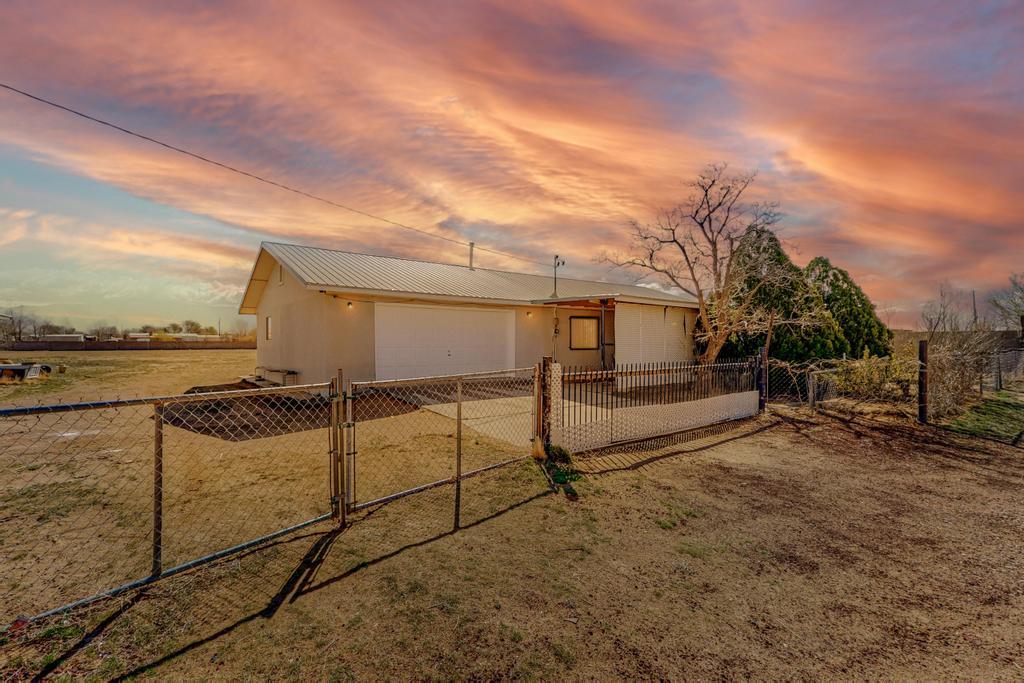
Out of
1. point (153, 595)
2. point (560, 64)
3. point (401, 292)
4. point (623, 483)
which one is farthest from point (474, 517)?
point (401, 292)

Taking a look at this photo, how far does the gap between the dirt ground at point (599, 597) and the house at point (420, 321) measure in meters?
9.07

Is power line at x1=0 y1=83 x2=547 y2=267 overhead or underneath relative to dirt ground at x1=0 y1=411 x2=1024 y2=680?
overhead

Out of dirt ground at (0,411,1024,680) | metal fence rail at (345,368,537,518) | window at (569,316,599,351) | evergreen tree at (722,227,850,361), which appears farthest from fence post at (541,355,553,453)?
window at (569,316,599,351)

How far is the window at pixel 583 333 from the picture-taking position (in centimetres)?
1855

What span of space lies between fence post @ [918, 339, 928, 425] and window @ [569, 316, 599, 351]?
34.2 feet

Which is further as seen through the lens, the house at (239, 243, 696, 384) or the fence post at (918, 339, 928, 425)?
the house at (239, 243, 696, 384)

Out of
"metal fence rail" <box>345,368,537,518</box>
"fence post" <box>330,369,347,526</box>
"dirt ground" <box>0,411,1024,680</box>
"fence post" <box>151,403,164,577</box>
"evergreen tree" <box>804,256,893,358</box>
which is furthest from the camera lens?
"evergreen tree" <box>804,256,893,358</box>

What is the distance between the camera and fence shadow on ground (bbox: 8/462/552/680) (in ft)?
8.99

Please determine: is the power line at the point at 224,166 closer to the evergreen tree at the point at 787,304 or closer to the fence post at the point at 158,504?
the fence post at the point at 158,504

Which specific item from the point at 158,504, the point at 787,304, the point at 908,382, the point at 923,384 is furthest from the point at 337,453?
the point at 787,304

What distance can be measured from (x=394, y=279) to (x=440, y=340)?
2.52 m

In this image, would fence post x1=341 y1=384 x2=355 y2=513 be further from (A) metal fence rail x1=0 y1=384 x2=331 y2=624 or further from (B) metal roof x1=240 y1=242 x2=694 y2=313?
(B) metal roof x1=240 y1=242 x2=694 y2=313

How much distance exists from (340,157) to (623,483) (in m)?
10.3

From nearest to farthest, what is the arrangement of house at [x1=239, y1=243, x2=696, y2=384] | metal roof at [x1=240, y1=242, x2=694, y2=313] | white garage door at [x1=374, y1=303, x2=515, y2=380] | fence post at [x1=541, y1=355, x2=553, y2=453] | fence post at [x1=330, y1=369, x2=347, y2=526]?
fence post at [x1=330, y1=369, x2=347, y2=526]
fence post at [x1=541, y1=355, x2=553, y2=453]
metal roof at [x1=240, y1=242, x2=694, y2=313]
house at [x1=239, y1=243, x2=696, y2=384]
white garage door at [x1=374, y1=303, x2=515, y2=380]
